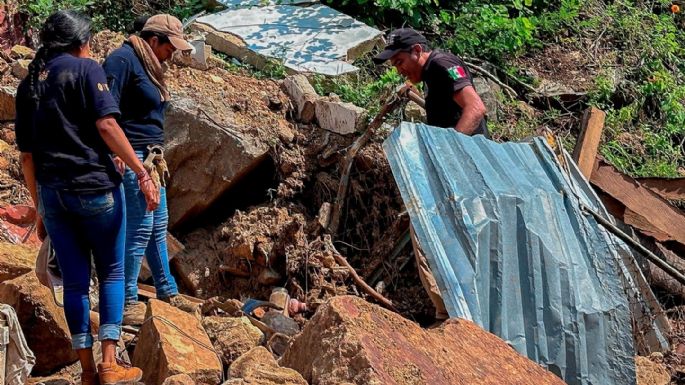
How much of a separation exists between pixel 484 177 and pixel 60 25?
2.28 m

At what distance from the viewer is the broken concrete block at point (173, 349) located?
4301 millimetres

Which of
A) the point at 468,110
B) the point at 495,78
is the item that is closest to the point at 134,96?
the point at 468,110

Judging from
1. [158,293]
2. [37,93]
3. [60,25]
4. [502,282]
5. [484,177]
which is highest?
[60,25]

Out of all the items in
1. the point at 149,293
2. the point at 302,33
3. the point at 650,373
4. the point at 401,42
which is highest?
the point at 401,42

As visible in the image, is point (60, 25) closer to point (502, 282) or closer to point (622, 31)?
point (502, 282)

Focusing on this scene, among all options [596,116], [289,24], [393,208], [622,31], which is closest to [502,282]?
[393,208]

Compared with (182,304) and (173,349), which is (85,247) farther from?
(182,304)

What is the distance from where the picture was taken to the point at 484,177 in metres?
5.22

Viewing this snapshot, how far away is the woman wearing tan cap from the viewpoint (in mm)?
5023

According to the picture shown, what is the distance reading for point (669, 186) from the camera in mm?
6652

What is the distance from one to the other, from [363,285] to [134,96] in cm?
191

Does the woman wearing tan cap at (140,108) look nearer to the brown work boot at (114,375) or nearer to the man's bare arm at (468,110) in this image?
the brown work boot at (114,375)

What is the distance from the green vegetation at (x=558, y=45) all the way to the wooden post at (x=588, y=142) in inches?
31.7

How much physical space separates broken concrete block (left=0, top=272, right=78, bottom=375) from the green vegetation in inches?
123
